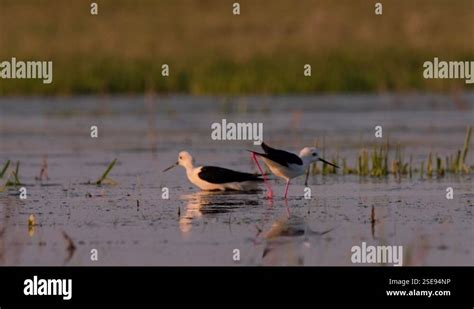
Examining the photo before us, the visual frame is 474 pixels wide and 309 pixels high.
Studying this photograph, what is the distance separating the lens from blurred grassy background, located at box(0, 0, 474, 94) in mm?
28922

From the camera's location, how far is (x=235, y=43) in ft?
126

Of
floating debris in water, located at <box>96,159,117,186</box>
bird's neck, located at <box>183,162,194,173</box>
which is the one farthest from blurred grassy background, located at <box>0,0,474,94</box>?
bird's neck, located at <box>183,162,194,173</box>

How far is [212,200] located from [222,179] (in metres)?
0.71

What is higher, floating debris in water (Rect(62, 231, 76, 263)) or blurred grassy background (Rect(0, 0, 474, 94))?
blurred grassy background (Rect(0, 0, 474, 94))

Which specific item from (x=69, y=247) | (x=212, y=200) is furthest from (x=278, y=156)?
(x=69, y=247)

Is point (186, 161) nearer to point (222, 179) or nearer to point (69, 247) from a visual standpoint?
point (222, 179)

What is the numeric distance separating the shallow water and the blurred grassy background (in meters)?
4.16
